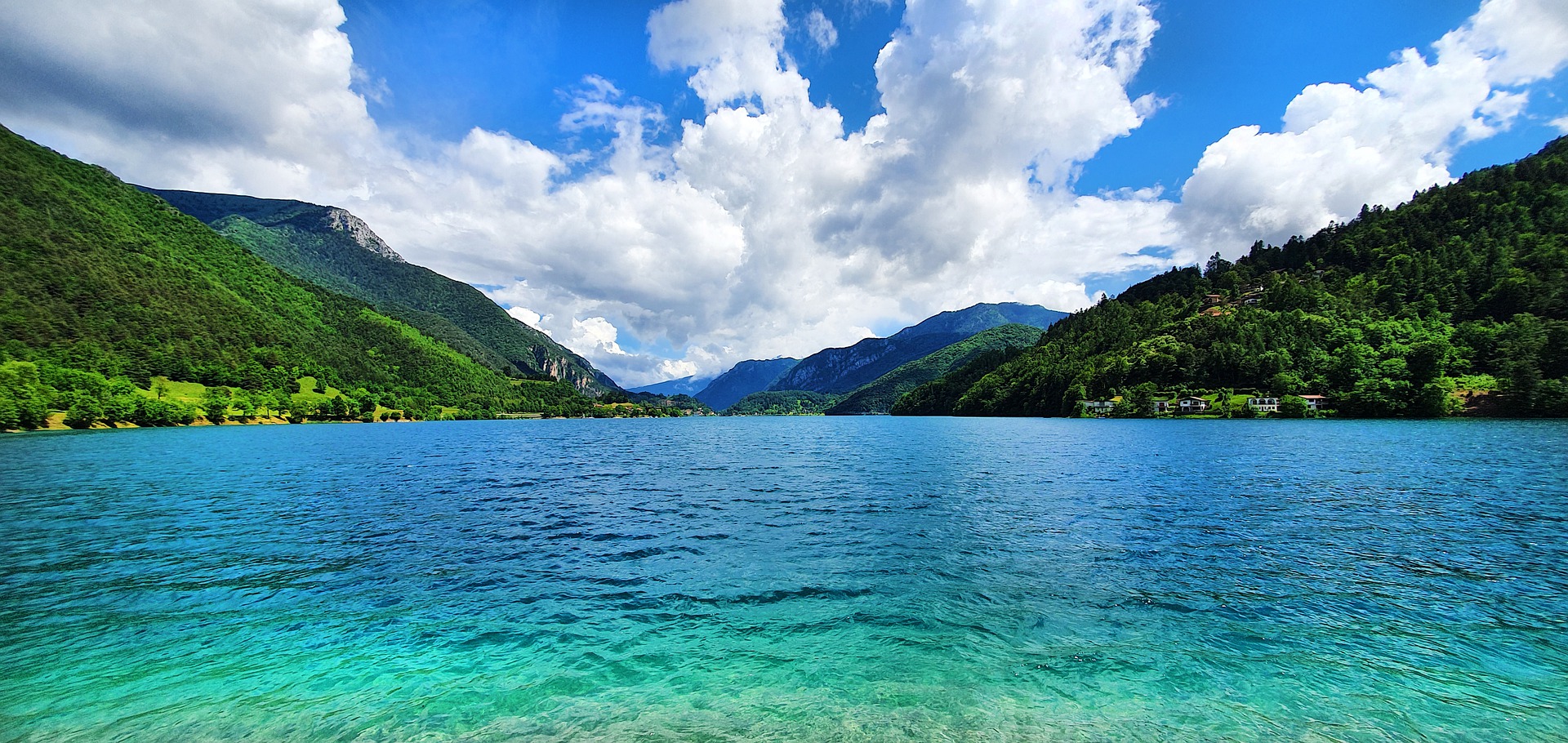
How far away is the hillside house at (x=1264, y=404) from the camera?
153875 millimetres

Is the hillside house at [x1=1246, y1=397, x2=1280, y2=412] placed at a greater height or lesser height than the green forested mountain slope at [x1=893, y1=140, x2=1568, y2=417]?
lesser

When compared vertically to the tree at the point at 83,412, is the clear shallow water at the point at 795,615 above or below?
below

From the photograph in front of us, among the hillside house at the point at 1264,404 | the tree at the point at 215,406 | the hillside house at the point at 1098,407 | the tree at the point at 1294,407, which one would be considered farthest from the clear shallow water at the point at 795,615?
the hillside house at the point at 1098,407

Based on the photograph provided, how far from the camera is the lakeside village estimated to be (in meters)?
143

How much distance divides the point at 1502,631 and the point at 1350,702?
25.5 feet

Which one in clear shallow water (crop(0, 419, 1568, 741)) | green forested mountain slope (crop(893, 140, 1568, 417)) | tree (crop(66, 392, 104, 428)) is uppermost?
green forested mountain slope (crop(893, 140, 1568, 417))

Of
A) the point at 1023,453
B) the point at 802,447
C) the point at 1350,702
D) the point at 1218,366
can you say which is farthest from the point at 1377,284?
the point at 1350,702

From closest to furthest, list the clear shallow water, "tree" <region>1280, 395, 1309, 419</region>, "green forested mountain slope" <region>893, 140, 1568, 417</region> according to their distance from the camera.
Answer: the clear shallow water < "green forested mountain slope" <region>893, 140, 1568, 417</region> < "tree" <region>1280, 395, 1309, 419</region>

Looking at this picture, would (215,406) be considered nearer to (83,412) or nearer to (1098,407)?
(83,412)

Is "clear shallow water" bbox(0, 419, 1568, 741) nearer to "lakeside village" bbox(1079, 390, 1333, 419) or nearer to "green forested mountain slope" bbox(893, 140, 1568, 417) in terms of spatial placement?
"green forested mountain slope" bbox(893, 140, 1568, 417)

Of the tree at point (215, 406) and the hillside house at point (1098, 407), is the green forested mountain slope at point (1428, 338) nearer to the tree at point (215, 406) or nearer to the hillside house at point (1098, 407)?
the hillside house at point (1098, 407)

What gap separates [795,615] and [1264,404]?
7700 inches

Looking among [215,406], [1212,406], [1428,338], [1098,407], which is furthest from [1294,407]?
[215,406]

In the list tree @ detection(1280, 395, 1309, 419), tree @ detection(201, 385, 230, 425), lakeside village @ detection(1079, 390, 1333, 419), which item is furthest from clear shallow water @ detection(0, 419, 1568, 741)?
tree @ detection(201, 385, 230, 425)
